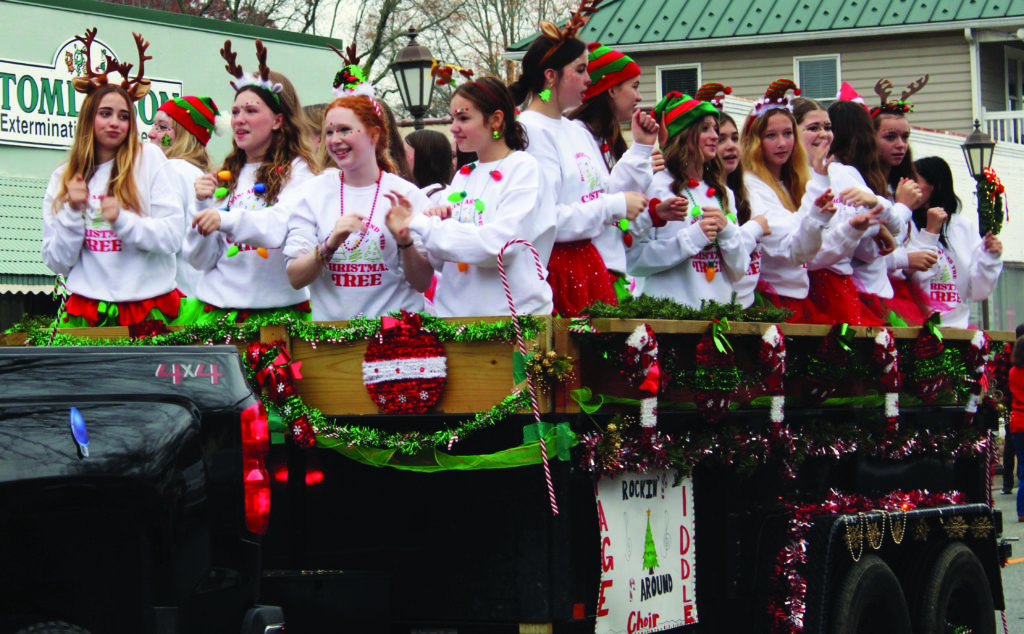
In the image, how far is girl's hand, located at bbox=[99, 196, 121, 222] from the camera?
19.6 ft

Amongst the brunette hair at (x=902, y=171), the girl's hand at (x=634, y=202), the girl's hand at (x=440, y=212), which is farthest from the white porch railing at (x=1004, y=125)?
the girl's hand at (x=440, y=212)

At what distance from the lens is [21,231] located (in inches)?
652

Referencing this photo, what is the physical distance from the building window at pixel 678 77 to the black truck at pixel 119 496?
25.0 metres

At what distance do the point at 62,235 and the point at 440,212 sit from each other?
207 centimetres

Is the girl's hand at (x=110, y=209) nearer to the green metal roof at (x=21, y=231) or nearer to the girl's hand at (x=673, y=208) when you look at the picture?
the girl's hand at (x=673, y=208)

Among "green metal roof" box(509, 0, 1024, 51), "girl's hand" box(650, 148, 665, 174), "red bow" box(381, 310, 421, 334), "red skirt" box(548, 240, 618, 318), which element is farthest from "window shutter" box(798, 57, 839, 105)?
"red bow" box(381, 310, 421, 334)

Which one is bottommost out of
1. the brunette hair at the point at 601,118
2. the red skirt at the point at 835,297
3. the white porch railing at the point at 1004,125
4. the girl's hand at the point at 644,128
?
the red skirt at the point at 835,297

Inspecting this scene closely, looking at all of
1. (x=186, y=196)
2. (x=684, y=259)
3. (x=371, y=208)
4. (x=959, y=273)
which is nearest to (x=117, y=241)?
(x=186, y=196)

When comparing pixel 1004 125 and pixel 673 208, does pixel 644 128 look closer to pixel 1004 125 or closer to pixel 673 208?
pixel 673 208

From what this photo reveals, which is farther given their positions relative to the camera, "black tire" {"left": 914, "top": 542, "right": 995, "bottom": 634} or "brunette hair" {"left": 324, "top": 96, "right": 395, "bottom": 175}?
"black tire" {"left": 914, "top": 542, "right": 995, "bottom": 634}

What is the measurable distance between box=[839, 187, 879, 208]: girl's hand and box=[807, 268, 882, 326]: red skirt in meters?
0.62

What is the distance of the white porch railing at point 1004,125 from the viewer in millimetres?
26938

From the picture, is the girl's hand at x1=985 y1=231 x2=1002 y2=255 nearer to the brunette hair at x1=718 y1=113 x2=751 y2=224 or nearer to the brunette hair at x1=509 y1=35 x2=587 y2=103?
the brunette hair at x1=718 y1=113 x2=751 y2=224

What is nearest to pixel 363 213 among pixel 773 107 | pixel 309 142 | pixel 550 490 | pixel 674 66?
pixel 309 142
